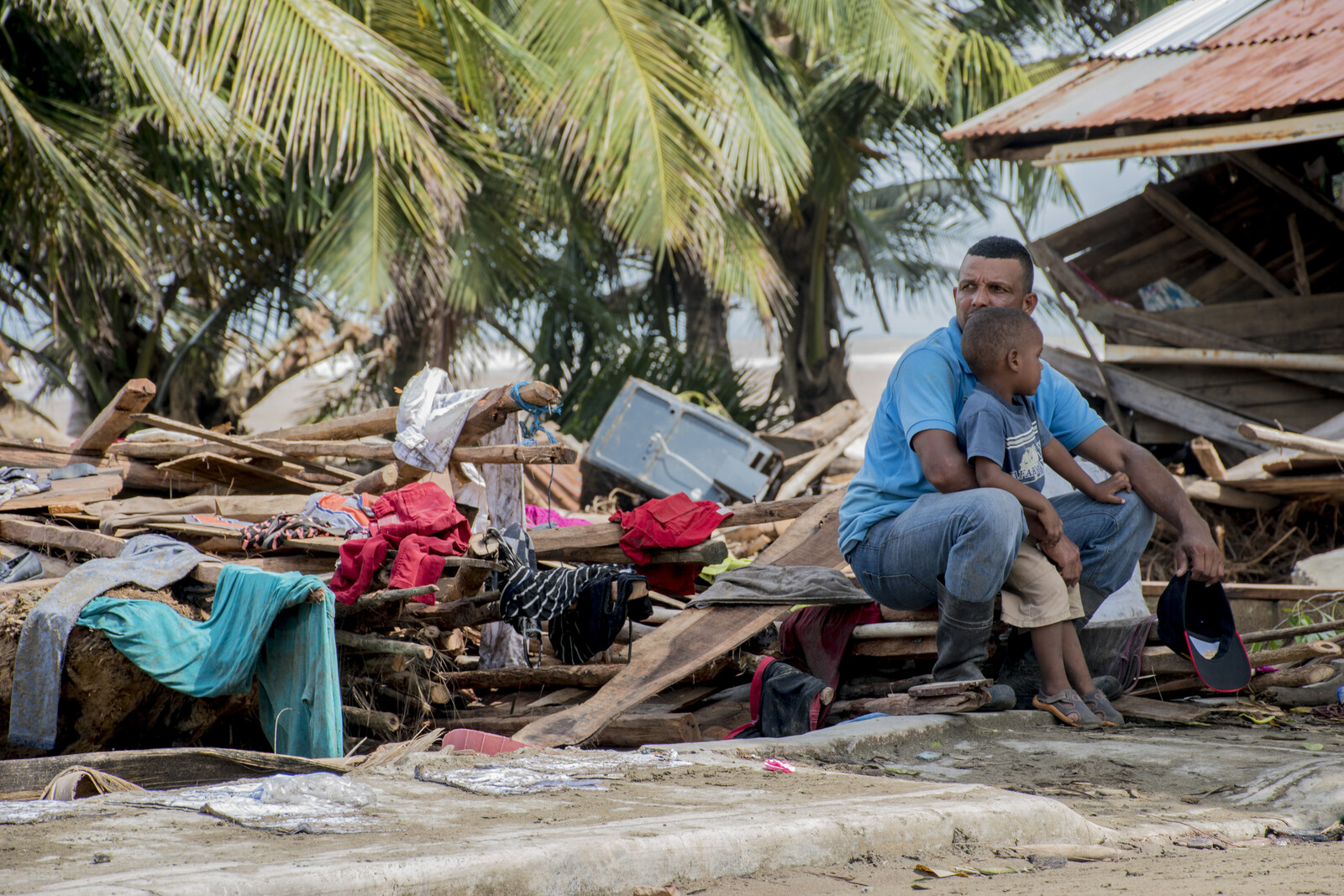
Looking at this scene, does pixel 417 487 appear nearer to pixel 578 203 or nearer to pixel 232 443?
pixel 232 443

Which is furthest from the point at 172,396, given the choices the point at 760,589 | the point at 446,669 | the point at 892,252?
the point at 892,252

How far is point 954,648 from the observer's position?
3.91 m

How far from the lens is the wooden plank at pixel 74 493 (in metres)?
5.72

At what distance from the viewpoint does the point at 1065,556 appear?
→ 387cm

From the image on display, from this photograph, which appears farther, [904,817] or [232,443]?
[232,443]

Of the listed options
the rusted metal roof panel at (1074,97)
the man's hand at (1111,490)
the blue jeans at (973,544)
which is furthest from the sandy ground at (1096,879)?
the rusted metal roof panel at (1074,97)

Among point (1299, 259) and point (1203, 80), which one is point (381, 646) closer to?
point (1203, 80)

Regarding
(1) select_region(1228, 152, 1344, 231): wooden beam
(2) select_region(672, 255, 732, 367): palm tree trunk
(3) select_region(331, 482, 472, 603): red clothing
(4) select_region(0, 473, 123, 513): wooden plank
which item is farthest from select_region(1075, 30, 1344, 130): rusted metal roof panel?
(2) select_region(672, 255, 732, 367): palm tree trunk

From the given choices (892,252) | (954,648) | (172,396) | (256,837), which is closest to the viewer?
(256,837)

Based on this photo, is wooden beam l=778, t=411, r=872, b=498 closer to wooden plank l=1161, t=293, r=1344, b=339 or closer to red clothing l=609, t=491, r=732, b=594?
wooden plank l=1161, t=293, r=1344, b=339

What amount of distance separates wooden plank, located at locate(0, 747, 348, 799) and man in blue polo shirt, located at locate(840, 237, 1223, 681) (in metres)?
1.95

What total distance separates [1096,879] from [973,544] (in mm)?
1447

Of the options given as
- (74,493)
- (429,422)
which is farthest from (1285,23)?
(74,493)

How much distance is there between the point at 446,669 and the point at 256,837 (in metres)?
3.64
